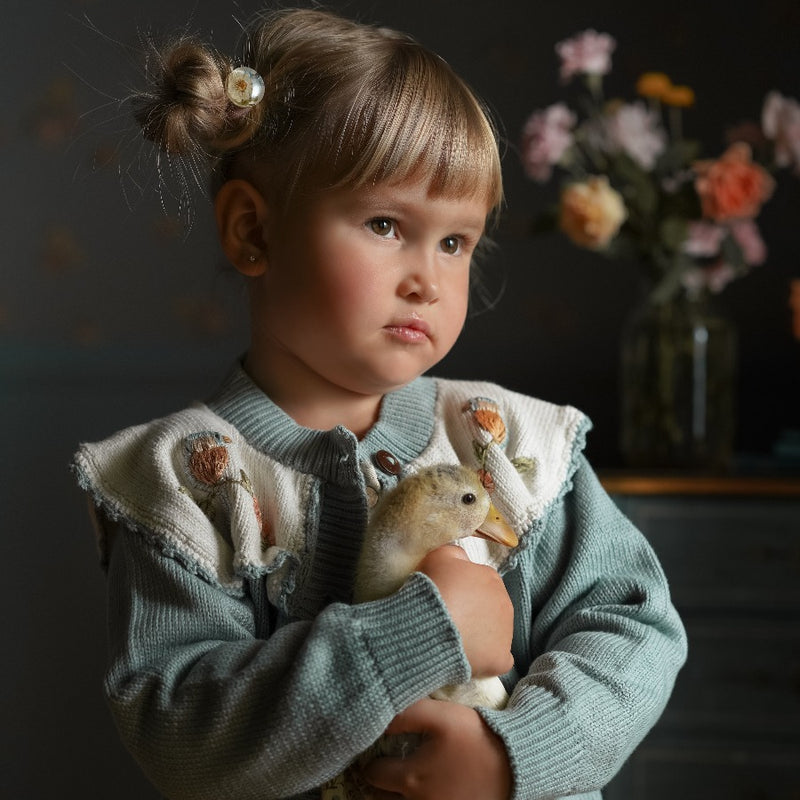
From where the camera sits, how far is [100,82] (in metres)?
2.06

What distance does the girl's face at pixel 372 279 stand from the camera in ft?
2.68

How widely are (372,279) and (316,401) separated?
0.13 metres

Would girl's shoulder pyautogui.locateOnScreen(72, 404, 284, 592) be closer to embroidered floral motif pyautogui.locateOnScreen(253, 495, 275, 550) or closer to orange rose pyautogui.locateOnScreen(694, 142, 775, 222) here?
embroidered floral motif pyautogui.locateOnScreen(253, 495, 275, 550)

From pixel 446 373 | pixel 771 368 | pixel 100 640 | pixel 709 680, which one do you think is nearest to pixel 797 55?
pixel 771 368

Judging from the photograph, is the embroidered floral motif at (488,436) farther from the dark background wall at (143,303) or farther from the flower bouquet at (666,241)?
the dark background wall at (143,303)

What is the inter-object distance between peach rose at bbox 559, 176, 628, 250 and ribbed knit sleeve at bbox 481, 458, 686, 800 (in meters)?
0.88

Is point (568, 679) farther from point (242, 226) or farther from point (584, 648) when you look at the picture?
point (242, 226)

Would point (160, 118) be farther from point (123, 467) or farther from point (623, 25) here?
point (623, 25)

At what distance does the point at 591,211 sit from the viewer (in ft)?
5.72

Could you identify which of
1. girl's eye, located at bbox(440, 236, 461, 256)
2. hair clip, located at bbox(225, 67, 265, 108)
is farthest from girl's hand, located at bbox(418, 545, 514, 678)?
hair clip, located at bbox(225, 67, 265, 108)

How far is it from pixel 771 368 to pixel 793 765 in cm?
80

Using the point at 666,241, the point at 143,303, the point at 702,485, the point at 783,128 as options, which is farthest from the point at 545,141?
the point at 143,303

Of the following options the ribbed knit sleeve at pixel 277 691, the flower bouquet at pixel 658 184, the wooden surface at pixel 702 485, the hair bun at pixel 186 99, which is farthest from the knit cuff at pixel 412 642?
the flower bouquet at pixel 658 184

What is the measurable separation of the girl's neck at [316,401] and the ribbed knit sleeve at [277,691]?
0.19 m
